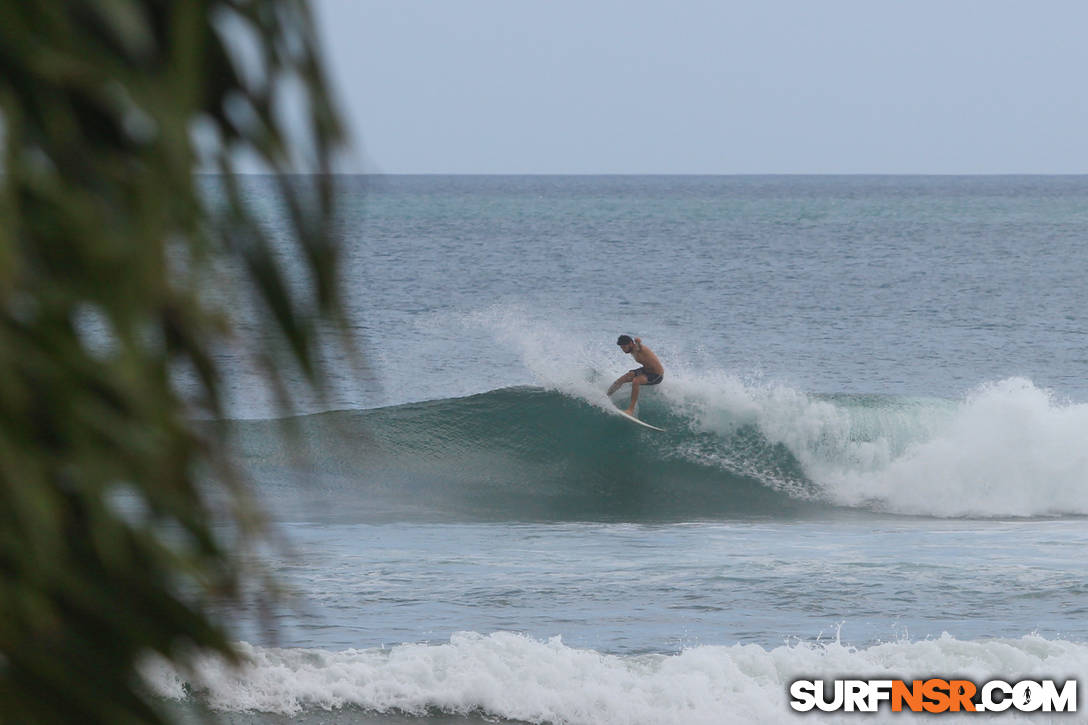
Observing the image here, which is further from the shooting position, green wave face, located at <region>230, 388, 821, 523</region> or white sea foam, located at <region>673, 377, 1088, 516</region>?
white sea foam, located at <region>673, 377, 1088, 516</region>

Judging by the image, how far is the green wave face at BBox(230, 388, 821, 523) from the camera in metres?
15.6

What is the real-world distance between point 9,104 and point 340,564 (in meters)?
11.2

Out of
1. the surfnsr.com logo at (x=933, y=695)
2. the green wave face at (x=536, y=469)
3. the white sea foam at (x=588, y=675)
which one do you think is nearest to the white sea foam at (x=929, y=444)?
the green wave face at (x=536, y=469)

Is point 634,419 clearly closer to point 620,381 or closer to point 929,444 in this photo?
point 620,381

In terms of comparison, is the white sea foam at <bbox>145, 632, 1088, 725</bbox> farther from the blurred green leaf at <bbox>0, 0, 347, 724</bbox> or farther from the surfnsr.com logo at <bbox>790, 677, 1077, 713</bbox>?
the blurred green leaf at <bbox>0, 0, 347, 724</bbox>

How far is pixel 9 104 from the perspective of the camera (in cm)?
63

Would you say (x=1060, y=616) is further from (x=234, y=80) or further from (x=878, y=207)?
(x=878, y=207)

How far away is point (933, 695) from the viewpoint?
305 inches

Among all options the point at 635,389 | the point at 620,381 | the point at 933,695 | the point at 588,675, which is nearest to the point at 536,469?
the point at 620,381

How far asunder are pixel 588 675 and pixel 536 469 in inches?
396

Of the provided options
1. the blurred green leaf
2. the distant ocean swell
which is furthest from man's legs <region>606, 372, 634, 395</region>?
the blurred green leaf

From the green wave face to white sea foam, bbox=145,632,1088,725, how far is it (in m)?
6.00

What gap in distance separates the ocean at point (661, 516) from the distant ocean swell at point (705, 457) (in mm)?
61

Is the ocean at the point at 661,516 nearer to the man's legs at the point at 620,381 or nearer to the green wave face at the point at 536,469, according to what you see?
the green wave face at the point at 536,469
